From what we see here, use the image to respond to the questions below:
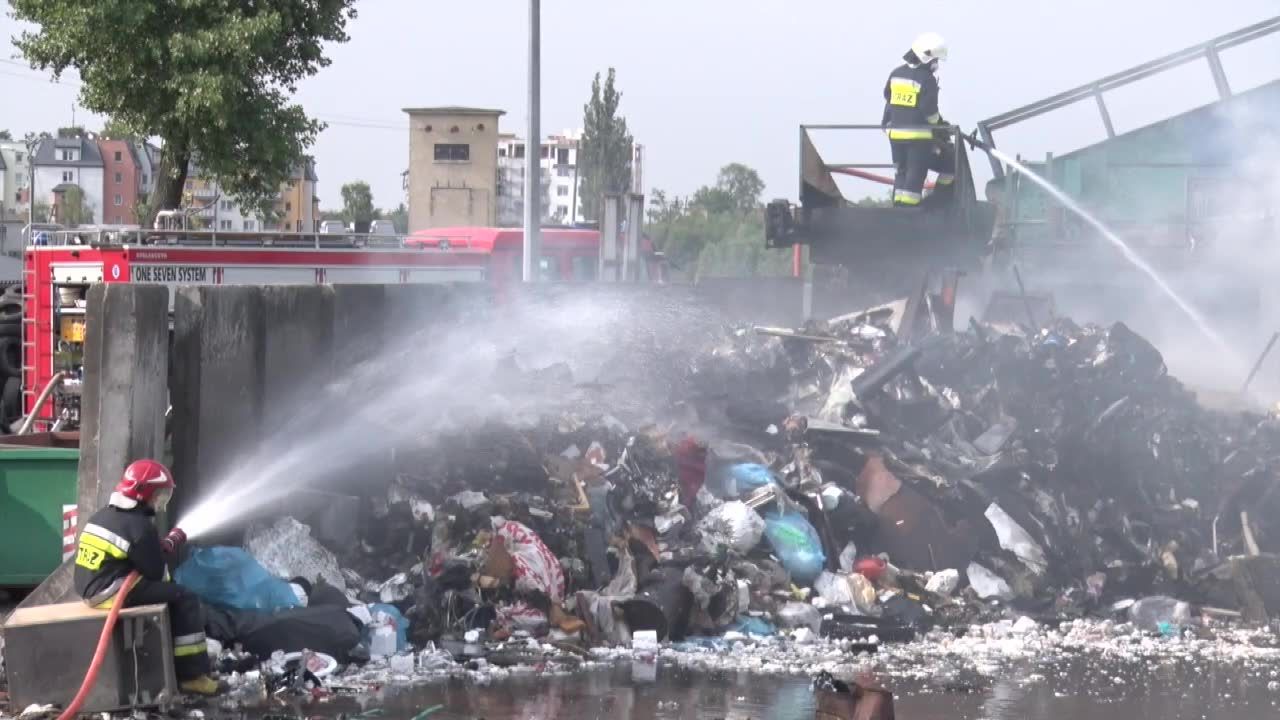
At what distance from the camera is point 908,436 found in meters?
11.6

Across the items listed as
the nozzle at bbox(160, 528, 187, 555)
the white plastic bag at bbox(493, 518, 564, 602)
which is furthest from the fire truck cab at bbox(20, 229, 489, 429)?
the nozzle at bbox(160, 528, 187, 555)

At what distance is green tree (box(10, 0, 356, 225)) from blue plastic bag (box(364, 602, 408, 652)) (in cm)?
1344

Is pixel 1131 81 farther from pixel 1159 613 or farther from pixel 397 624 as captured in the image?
pixel 397 624

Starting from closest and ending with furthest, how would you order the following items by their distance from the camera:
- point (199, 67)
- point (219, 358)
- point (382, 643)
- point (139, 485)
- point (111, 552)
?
1. point (111, 552)
2. point (139, 485)
3. point (382, 643)
4. point (219, 358)
5. point (199, 67)

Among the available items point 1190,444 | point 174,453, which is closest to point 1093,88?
point 1190,444

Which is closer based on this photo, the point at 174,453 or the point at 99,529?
the point at 99,529

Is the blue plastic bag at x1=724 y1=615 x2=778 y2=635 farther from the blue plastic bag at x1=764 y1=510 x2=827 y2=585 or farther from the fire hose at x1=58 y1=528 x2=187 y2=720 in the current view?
the fire hose at x1=58 y1=528 x2=187 y2=720

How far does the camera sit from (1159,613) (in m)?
9.97

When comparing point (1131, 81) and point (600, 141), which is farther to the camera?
point (600, 141)

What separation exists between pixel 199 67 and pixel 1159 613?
1552 cm

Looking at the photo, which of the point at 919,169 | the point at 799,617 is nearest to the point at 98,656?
the point at 799,617

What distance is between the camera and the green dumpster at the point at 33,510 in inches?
362

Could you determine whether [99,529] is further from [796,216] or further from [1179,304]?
[1179,304]

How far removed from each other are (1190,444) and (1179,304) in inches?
110
